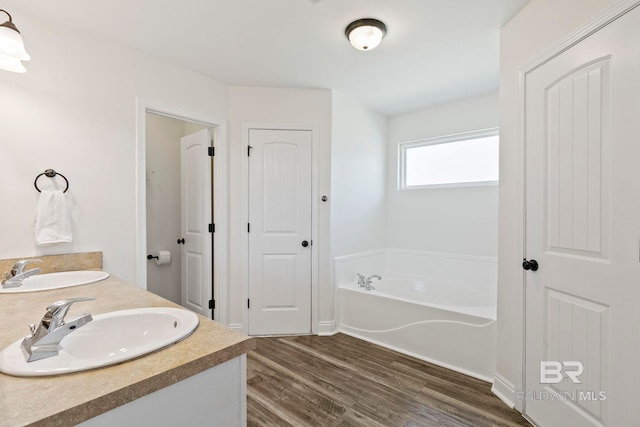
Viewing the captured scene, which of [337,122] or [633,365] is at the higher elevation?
[337,122]

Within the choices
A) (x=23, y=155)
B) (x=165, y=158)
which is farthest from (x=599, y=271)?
(x=165, y=158)

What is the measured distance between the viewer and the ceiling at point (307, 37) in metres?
1.80

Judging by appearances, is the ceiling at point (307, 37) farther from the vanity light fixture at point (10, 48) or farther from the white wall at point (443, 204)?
the vanity light fixture at point (10, 48)

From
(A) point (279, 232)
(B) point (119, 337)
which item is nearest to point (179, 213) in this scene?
(A) point (279, 232)

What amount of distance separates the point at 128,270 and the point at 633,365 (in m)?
2.82

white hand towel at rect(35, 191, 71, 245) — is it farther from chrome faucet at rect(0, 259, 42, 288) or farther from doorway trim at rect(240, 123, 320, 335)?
doorway trim at rect(240, 123, 320, 335)


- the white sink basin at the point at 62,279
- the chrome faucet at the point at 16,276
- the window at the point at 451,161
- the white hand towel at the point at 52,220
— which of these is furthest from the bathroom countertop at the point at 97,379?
the window at the point at 451,161

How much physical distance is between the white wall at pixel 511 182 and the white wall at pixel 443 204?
121 centimetres

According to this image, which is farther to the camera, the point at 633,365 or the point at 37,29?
the point at 37,29

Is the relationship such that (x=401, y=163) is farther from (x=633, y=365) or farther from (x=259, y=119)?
(x=633, y=365)

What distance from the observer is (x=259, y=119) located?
2.97 meters

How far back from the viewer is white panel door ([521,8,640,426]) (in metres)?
1.24

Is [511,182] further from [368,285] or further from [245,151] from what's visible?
[245,151]

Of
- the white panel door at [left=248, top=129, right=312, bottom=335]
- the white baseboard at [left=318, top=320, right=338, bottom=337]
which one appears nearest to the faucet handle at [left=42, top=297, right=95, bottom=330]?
the white panel door at [left=248, top=129, right=312, bottom=335]
